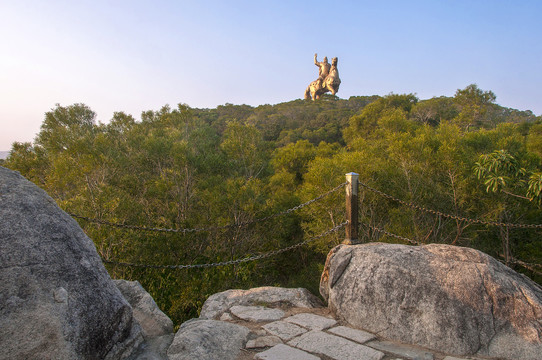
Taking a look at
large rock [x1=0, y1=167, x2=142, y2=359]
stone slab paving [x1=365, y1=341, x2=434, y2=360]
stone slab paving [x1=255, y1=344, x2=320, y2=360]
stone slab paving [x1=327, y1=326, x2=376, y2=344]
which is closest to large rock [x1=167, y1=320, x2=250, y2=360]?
stone slab paving [x1=255, y1=344, x2=320, y2=360]

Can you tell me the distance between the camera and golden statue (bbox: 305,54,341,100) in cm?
6169

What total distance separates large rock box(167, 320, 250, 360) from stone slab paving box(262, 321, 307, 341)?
0.27m

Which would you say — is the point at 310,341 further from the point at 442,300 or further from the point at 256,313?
the point at 442,300

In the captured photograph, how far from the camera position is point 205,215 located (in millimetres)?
11781

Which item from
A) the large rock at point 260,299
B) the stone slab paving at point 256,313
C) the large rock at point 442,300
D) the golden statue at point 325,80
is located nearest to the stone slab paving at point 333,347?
the large rock at point 442,300

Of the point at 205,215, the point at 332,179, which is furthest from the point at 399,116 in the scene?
the point at 205,215

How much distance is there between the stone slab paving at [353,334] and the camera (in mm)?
3346

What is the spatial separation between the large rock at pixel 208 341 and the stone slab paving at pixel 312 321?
0.62 m

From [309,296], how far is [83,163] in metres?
10.7

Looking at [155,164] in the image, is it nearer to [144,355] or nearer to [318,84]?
[144,355]

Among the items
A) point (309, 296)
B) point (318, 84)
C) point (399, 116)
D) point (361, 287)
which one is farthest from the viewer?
point (318, 84)

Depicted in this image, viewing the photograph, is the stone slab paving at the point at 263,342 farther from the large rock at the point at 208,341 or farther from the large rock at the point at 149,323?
the large rock at the point at 149,323

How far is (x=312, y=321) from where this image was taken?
3811 mm

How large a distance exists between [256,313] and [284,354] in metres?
1.08
